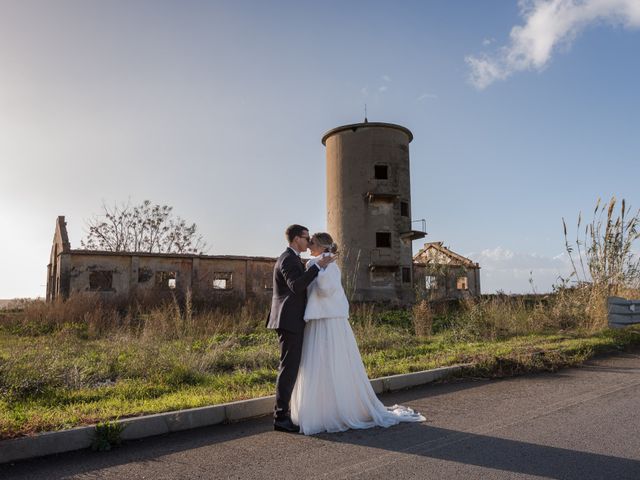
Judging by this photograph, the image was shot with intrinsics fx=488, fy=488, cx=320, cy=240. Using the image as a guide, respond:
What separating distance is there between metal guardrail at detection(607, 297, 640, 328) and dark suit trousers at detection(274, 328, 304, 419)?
36.4 ft

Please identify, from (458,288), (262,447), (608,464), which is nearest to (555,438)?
(608,464)

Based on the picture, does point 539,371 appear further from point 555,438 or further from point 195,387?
point 195,387

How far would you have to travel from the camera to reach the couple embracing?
5121 mm

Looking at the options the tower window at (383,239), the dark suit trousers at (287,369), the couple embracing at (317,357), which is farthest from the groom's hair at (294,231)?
the tower window at (383,239)

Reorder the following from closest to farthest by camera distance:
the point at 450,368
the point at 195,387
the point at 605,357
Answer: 1. the point at 195,387
2. the point at 450,368
3. the point at 605,357

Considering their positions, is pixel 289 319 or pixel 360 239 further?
pixel 360 239

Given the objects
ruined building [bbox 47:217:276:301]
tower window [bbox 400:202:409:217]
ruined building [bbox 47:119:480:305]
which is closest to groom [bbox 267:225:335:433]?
ruined building [bbox 47:217:276:301]

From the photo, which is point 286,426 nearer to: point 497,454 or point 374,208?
point 497,454

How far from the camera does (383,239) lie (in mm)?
29844

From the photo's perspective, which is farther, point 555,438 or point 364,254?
point 364,254

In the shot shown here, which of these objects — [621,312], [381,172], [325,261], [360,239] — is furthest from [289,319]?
[381,172]

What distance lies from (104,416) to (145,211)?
3485cm

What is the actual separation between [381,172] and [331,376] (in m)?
25.9

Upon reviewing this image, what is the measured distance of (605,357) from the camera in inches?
390
